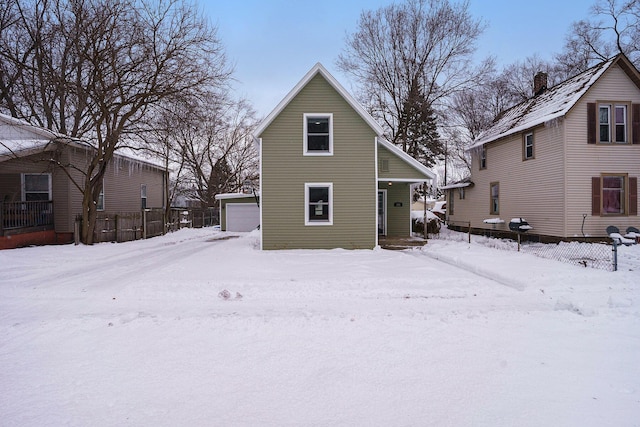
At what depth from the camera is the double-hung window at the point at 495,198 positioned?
783 inches

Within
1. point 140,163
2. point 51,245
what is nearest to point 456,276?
point 51,245

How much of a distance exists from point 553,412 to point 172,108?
16.1 meters

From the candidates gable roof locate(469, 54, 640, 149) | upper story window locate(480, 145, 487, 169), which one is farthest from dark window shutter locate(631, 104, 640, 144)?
upper story window locate(480, 145, 487, 169)

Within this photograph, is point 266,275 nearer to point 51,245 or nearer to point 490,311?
point 490,311

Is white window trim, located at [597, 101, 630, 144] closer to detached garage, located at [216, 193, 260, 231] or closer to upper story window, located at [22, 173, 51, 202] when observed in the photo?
detached garage, located at [216, 193, 260, 231]

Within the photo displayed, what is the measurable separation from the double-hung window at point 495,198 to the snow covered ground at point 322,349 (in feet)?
37.5

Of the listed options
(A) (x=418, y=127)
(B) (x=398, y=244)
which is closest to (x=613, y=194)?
(B) (x=398, y=244)

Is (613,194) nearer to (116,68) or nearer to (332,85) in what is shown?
(332,85)

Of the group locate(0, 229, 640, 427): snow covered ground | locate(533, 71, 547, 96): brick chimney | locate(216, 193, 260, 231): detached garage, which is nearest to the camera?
locate(0, 229, 640, 427): snow covered ground

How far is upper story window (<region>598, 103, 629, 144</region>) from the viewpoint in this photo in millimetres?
15078

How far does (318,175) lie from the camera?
13.9 m

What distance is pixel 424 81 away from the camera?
26.2 m

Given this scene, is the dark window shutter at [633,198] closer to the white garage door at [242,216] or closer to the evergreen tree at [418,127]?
the evergreen tree at [418,127]

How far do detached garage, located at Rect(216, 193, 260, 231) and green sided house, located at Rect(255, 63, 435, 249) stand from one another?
413 inches
